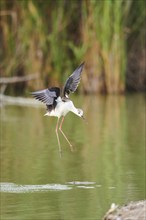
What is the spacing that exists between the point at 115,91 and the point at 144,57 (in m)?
1.04

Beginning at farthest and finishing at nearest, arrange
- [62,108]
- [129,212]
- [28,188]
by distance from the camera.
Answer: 1. [28,188]
2. [62,108]
3. [129,212]

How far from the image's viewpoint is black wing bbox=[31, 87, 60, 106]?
7355 millimetres

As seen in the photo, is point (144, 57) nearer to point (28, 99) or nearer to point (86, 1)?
point (86, 1)

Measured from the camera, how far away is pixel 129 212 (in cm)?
570

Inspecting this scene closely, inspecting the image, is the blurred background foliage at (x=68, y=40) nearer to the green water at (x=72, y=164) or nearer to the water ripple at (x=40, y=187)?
the green water at (x=72, y=164)

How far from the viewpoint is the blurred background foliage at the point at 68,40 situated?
1725 centimetres

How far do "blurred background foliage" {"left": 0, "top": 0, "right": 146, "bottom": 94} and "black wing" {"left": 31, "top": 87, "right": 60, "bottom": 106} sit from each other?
9.68 metres

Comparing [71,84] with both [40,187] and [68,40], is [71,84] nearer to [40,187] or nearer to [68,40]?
[40,187]

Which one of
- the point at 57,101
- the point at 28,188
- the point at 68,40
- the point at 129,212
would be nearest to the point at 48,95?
the point at 57,101

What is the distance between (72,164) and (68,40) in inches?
322

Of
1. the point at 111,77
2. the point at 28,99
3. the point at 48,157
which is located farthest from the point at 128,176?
the point at 111,77

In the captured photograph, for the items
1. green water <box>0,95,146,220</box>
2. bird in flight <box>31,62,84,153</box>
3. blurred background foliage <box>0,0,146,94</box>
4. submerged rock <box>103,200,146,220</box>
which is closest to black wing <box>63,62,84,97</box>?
bird in flight <box>31,62,84,153</box>

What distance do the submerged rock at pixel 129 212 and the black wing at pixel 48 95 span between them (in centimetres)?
171

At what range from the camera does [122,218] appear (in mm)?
5613
